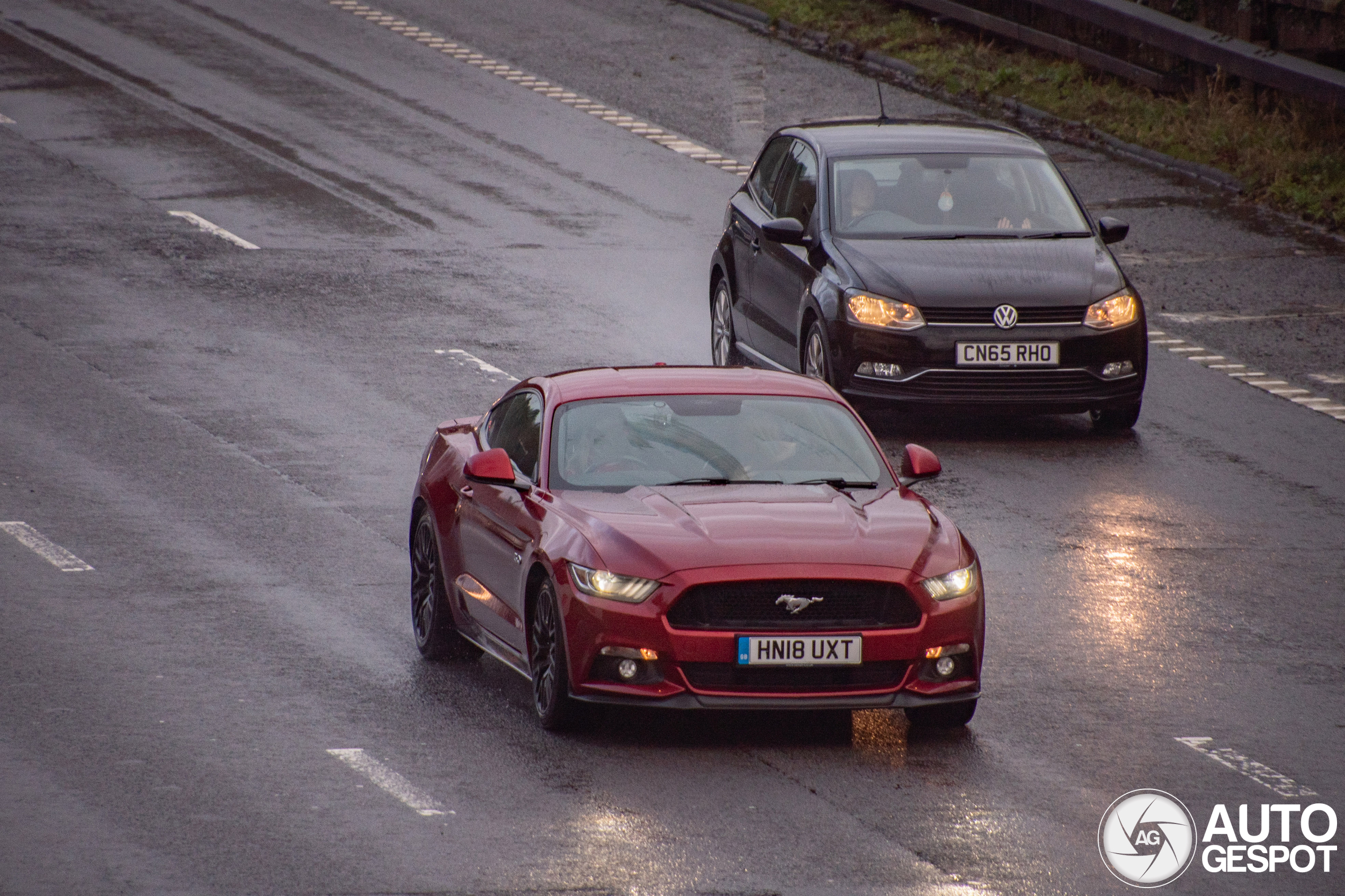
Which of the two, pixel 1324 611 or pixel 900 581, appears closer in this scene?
pixel 900 581

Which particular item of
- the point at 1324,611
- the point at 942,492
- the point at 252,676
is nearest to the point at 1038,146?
the point at 942,492

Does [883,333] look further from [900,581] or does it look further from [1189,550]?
[900,581]

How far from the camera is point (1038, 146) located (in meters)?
17.8

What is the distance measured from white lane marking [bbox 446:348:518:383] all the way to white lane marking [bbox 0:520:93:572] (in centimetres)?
497

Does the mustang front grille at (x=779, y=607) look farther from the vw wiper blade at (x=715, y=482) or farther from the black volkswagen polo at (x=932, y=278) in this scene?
the black volkswagen polo at (x=932, y=278)

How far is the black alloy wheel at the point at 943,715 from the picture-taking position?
31.6 feet

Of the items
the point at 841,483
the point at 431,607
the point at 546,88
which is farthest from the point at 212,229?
the point at 841,483

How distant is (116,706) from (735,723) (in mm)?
2599

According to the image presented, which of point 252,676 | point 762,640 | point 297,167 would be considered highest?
point 762,640

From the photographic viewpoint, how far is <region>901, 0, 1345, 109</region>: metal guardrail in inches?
1034

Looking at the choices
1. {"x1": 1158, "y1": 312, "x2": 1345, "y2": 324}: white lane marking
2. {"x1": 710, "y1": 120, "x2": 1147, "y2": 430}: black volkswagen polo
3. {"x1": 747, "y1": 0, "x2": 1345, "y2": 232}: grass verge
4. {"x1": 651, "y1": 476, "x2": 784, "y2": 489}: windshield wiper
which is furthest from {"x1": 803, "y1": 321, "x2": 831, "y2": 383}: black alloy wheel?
{"x1": 747, "y1": 0, "x2": 1345, "y2": 232}: grass verge

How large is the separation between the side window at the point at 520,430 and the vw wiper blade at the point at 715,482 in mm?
655

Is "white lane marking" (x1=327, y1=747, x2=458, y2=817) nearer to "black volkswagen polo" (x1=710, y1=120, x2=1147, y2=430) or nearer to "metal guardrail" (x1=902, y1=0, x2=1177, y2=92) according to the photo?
"black volkswagen polo" (x1=710, y1=120, x2=1147, y2=430)

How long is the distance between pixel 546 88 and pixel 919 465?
22.0 metres
